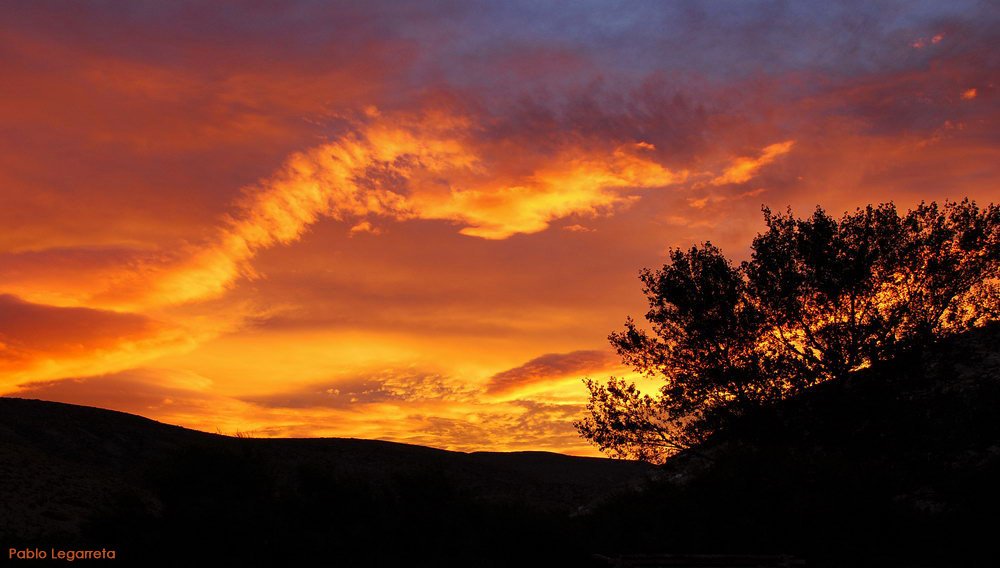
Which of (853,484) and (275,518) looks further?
(275,518)

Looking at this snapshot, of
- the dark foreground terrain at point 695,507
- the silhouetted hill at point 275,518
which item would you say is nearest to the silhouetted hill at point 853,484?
the dark foreground terrain at point 695,507

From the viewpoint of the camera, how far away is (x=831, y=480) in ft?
96.9

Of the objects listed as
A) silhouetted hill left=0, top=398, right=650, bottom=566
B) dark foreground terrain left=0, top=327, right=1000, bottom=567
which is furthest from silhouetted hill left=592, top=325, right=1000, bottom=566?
silhouetted hill left=0, top=398, right=650, bottom=566

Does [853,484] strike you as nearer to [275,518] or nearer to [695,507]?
[695,507]

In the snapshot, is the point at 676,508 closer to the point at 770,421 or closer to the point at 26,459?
the point at 770,421

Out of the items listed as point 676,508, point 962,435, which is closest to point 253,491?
point 676,508

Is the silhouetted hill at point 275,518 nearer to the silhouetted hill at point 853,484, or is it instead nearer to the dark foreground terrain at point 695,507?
the dark foreground terrain at point 695,507

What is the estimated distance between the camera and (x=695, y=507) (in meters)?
31.5

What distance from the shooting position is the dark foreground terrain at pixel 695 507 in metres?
27.9

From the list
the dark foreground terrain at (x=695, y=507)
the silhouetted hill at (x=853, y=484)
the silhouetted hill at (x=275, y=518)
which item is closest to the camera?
the silhouetted hill at (x=853, y=484)

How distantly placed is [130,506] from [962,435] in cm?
3829

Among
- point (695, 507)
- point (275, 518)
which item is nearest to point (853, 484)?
point (695, 507)

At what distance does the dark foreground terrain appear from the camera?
2789 centimetres

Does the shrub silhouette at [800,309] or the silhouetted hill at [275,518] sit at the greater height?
the shrub silhouette at [800,309]
